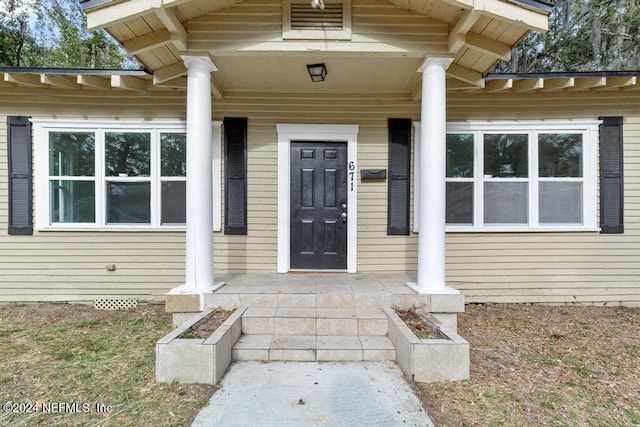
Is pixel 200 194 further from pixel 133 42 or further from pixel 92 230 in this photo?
pixel 92 230

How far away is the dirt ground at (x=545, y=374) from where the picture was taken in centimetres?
211

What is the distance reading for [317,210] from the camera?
4445mm

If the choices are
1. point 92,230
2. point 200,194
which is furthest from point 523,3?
point 92,230

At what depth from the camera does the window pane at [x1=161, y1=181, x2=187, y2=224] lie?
14.4 feet

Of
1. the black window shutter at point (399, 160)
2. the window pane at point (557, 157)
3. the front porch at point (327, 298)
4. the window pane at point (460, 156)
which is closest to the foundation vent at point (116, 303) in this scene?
the front porch at point (327, 298)

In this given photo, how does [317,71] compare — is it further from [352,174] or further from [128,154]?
[128,154]

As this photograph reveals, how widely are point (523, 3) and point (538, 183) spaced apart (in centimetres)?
241

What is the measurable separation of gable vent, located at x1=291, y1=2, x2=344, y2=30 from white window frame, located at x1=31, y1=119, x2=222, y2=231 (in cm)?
174

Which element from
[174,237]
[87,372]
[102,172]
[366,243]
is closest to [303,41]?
[366,243]

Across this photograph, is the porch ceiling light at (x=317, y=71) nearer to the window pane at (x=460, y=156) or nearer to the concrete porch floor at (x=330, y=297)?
the window pane at (x=460, y=156)

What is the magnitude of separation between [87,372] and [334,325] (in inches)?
81.1

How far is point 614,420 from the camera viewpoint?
6.85 feet

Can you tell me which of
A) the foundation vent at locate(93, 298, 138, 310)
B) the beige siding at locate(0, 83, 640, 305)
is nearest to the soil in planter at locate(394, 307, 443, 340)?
the beige siding at locate(0, 83, 640, 305)

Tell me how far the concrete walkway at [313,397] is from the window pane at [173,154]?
278 cm
